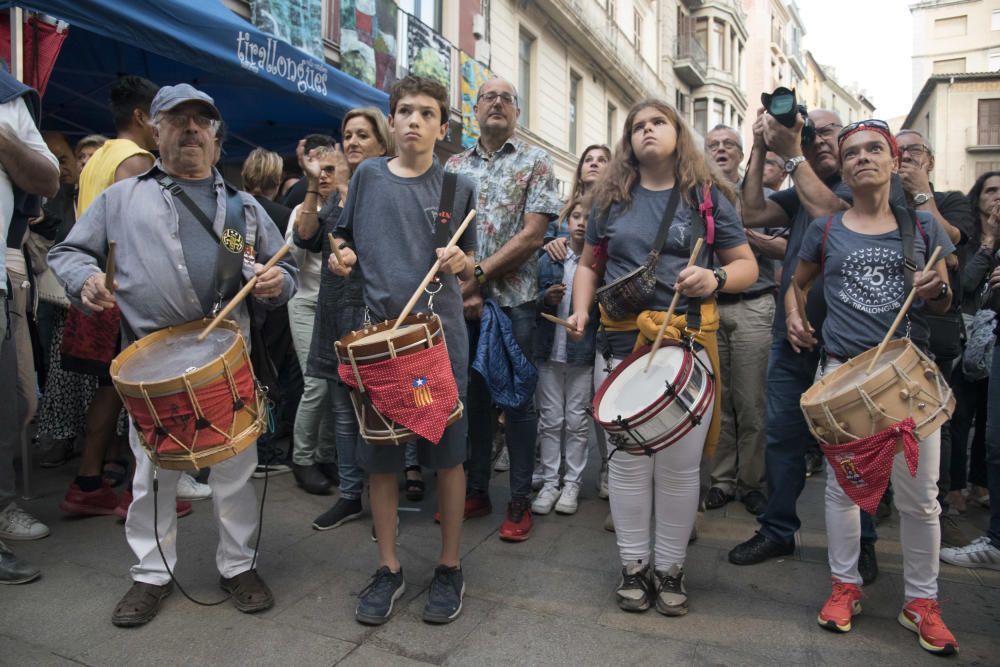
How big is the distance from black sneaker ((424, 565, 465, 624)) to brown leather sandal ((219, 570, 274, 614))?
63cm

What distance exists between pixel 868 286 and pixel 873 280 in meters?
0.03

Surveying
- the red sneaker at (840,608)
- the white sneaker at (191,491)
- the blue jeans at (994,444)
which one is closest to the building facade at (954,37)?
the blue jeans at (994,444)

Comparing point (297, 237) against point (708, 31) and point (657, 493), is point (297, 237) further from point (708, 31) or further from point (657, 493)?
point (708, 31)

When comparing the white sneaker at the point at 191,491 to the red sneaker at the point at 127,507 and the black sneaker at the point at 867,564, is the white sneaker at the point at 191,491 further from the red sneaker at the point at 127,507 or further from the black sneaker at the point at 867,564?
the black sneaker at the point at 867,564

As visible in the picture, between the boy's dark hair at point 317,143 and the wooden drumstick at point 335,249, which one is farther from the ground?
the boy's dark hair at point 317,143

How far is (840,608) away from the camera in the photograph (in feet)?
9.14

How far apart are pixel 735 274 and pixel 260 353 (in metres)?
1.99

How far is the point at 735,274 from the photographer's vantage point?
3.02 metres

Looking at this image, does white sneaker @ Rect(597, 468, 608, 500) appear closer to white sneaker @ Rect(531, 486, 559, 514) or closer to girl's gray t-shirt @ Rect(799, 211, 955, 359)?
white sneaker @ Rect(531, 486, 559, 514)

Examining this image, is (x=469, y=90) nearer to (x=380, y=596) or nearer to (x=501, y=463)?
(x=501, y=463)

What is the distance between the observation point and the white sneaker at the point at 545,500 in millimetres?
4102

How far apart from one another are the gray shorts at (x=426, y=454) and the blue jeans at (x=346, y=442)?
936 millimetres

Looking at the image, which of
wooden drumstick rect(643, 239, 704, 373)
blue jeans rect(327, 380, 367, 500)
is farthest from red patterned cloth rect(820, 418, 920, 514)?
blue jeans rect(327, 380, 367, 500)

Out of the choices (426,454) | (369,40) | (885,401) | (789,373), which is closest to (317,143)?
(426,454)
